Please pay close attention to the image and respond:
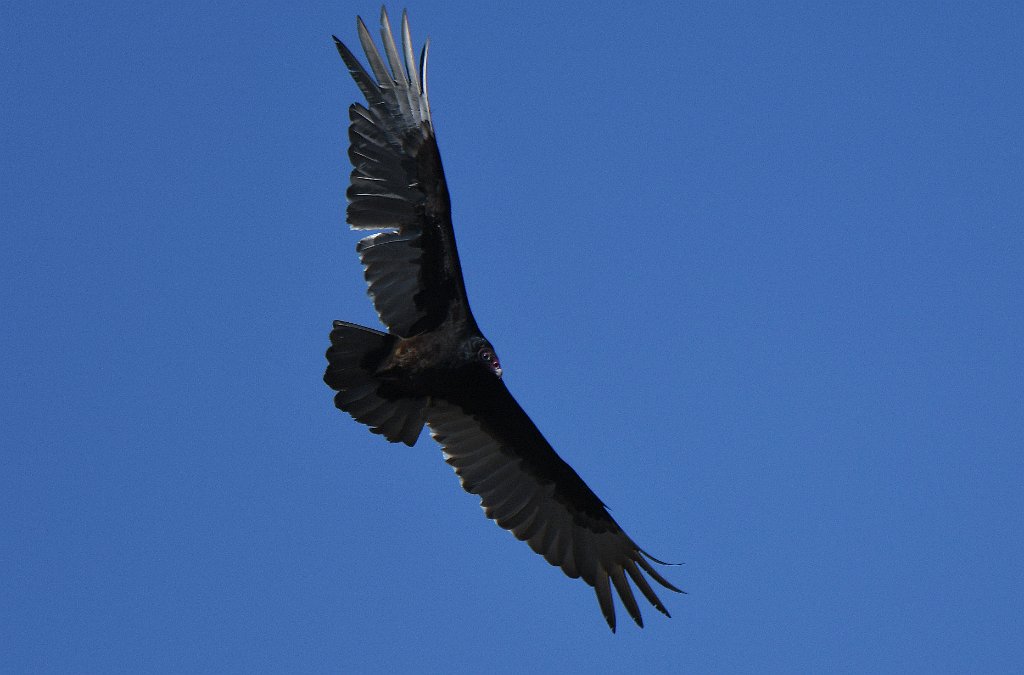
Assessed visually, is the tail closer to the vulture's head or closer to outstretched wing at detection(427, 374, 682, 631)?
outstretched wing at detection(427, 374, 682, 631)

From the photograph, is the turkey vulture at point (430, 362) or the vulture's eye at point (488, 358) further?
the vulture's eye at point (488, 358)

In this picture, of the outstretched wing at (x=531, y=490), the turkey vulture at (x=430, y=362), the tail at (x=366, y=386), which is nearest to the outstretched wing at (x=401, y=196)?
the turkey vulture at (x=430, y=362)

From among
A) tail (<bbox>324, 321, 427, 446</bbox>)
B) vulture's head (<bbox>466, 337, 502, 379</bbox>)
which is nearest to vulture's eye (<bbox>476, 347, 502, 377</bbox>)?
vulture's head (<bbox>466, 337, 502, 379</bbox>)

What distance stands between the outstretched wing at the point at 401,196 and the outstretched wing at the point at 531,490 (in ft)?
3.12

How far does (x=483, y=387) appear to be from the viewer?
909 cm

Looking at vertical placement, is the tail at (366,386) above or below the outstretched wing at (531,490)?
below

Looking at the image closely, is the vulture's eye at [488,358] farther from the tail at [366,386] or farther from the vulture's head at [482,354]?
the tail at [366,386]

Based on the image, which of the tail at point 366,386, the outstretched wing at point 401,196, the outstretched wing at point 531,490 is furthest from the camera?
the outstretched wing at point 531,490

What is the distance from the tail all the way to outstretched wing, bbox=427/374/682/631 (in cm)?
30

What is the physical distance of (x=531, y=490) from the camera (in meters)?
9.49

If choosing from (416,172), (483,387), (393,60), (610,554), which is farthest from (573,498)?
(393,60)

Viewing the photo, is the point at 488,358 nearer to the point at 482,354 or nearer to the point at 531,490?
the point at 482,354

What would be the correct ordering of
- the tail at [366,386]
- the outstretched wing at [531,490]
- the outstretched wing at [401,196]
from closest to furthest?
the outstretched wing at [401,196] → the tail at [366,386] → the outstretched wing at [531,490]

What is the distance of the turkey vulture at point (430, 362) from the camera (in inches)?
319
